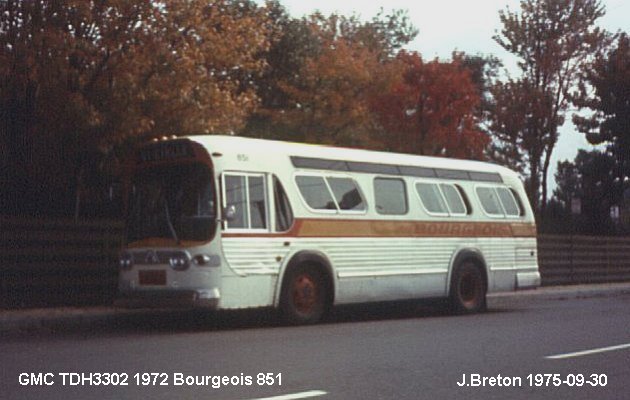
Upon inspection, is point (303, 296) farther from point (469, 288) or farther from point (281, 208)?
point (469, 288)

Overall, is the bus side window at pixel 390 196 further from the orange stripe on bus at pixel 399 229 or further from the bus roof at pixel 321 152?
the bus roof at pixel 321 152

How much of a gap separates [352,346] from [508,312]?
7679 millimetres

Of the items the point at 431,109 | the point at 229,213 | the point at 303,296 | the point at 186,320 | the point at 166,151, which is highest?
the point at 431,109

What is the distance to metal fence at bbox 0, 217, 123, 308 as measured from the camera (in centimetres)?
1653

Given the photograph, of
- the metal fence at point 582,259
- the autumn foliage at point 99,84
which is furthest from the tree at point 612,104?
the autumn foliage at point 99,84

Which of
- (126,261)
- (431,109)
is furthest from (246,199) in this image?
(431,109)

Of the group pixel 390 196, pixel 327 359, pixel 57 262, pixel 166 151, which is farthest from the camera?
pixel 390 196

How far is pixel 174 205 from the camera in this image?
1477cm

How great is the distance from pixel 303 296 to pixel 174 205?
8.02ft

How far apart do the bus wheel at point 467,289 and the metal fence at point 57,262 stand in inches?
234

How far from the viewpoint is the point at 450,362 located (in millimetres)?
10172

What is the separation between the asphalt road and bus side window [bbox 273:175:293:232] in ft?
4.94

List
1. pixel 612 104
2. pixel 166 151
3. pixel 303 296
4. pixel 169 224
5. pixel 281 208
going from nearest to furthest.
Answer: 1. pixel 169 224
2. pixel 166 151
3. pixel 281 208
4. pixel 303 296
5. pixel 612 104

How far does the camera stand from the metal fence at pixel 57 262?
16.5 m
